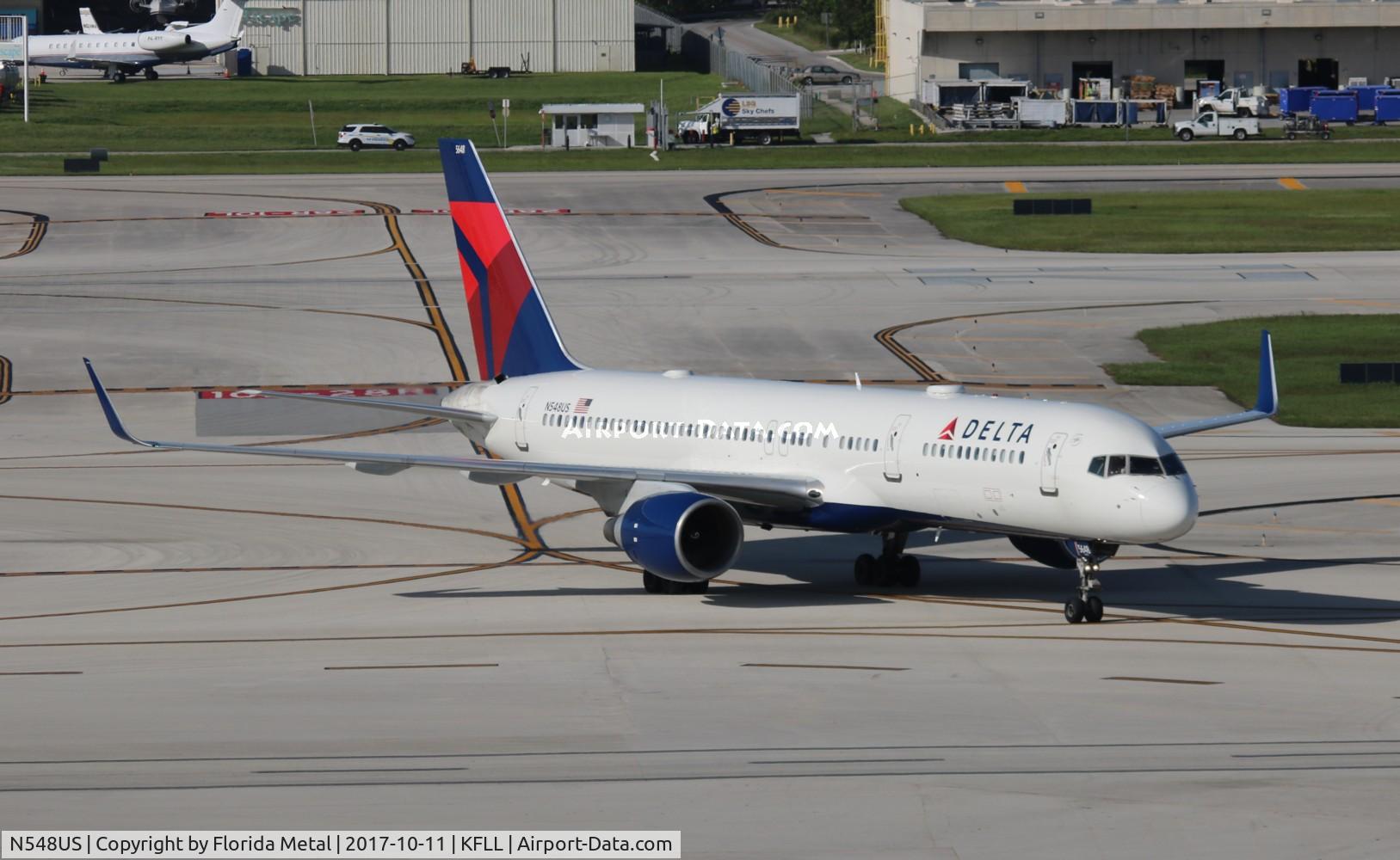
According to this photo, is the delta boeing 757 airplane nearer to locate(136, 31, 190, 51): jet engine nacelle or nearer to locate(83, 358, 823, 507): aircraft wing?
locate(83, 358, 823, 507): aircraft wing

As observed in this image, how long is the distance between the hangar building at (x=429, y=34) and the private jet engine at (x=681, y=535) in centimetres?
14406

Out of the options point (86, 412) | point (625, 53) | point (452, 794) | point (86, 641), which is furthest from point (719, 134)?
point (452, 794)

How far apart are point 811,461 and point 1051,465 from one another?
583cm

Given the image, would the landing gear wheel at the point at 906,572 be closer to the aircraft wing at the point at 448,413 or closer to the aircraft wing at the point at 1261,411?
the aircraft wing at the point at 1261,411

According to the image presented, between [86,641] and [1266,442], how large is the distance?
35.4 metres

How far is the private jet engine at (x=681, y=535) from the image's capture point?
36406mm

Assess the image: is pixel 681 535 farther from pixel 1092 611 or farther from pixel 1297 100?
pixel 1297 100

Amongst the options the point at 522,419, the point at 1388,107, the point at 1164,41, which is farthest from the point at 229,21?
the point at 522,419

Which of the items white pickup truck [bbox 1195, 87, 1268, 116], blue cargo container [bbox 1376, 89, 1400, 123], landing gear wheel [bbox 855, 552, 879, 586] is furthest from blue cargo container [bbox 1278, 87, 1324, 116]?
landing gear wheel [bbox 855, 552, 879, 586]

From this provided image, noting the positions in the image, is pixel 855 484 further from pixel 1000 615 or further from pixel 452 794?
pixel 452 794

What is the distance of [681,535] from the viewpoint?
36406 mm

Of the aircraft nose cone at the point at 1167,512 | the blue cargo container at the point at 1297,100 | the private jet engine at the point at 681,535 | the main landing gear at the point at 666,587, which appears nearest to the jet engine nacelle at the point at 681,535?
the private jet engine at the point at 681,535

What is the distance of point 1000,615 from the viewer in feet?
118

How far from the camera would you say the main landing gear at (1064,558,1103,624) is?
34.9 metres
